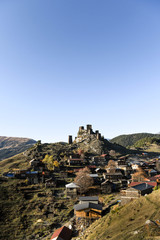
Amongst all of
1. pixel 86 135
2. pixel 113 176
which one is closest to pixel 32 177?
pixel 113 176

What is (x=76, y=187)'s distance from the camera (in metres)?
70.8

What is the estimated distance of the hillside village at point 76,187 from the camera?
46.2 m

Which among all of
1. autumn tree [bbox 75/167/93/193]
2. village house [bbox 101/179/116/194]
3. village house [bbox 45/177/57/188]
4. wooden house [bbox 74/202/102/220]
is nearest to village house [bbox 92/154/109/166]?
autumn tree [bbox 75/167/93/193]

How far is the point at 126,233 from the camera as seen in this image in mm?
26125

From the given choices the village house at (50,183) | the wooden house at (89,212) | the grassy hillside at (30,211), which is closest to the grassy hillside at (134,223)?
the wooden house at (89,212)

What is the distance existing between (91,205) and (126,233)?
77.2 feet

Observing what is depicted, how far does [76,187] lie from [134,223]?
44521 mm

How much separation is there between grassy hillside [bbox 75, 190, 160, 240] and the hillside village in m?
8.40

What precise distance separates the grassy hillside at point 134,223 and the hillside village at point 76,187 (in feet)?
27.6

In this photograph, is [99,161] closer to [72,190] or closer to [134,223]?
[72,190]

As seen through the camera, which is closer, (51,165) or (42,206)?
(42,206)

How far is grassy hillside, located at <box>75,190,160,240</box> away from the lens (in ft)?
79.6

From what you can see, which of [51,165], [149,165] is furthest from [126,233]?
[149,165]

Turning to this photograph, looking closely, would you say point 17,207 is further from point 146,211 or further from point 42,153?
point 42,153
